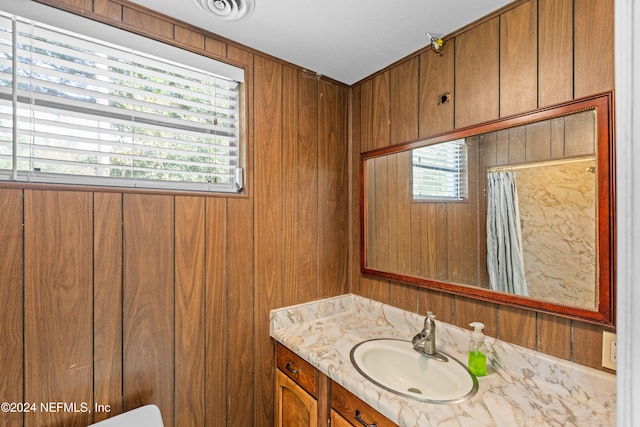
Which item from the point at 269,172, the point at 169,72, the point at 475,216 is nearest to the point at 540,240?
the point at 475,216

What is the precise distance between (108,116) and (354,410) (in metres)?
1.46

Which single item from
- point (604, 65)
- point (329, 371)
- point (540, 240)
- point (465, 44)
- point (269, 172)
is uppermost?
point (465, 44)

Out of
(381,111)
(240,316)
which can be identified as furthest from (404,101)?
(240,316)

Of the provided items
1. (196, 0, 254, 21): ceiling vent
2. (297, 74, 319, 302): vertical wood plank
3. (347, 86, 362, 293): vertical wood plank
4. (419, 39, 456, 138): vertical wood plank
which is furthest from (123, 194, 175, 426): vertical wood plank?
(419, 39, 456, 138): vertical wood plank

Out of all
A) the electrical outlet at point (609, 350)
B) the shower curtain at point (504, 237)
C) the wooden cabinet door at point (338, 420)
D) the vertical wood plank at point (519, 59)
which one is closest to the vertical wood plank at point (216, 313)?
A: the wooden cabinet door at point (338, 420)

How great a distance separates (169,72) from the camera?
133cm

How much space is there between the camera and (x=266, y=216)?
156 cm

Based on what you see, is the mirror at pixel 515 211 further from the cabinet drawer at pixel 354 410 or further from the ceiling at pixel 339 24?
the cabinet drawer at pixel 354 410

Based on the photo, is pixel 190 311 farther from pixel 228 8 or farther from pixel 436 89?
pixel 436 89

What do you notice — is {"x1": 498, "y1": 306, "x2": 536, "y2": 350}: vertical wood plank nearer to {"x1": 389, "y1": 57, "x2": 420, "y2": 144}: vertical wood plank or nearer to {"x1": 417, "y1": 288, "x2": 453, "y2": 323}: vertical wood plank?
{"x1": 417, "y1": 288, "x2": 453, "y2": 323}: vertical wood plank

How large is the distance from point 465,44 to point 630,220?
125 centimetres

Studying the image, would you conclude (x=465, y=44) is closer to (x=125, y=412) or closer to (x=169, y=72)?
(x=169, y=72)

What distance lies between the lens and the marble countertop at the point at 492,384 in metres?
0.92

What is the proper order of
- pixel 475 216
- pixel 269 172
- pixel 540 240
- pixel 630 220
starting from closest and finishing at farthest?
pixel 630 220, pixel 540 240, pixel 475 216, pixel 269 172
